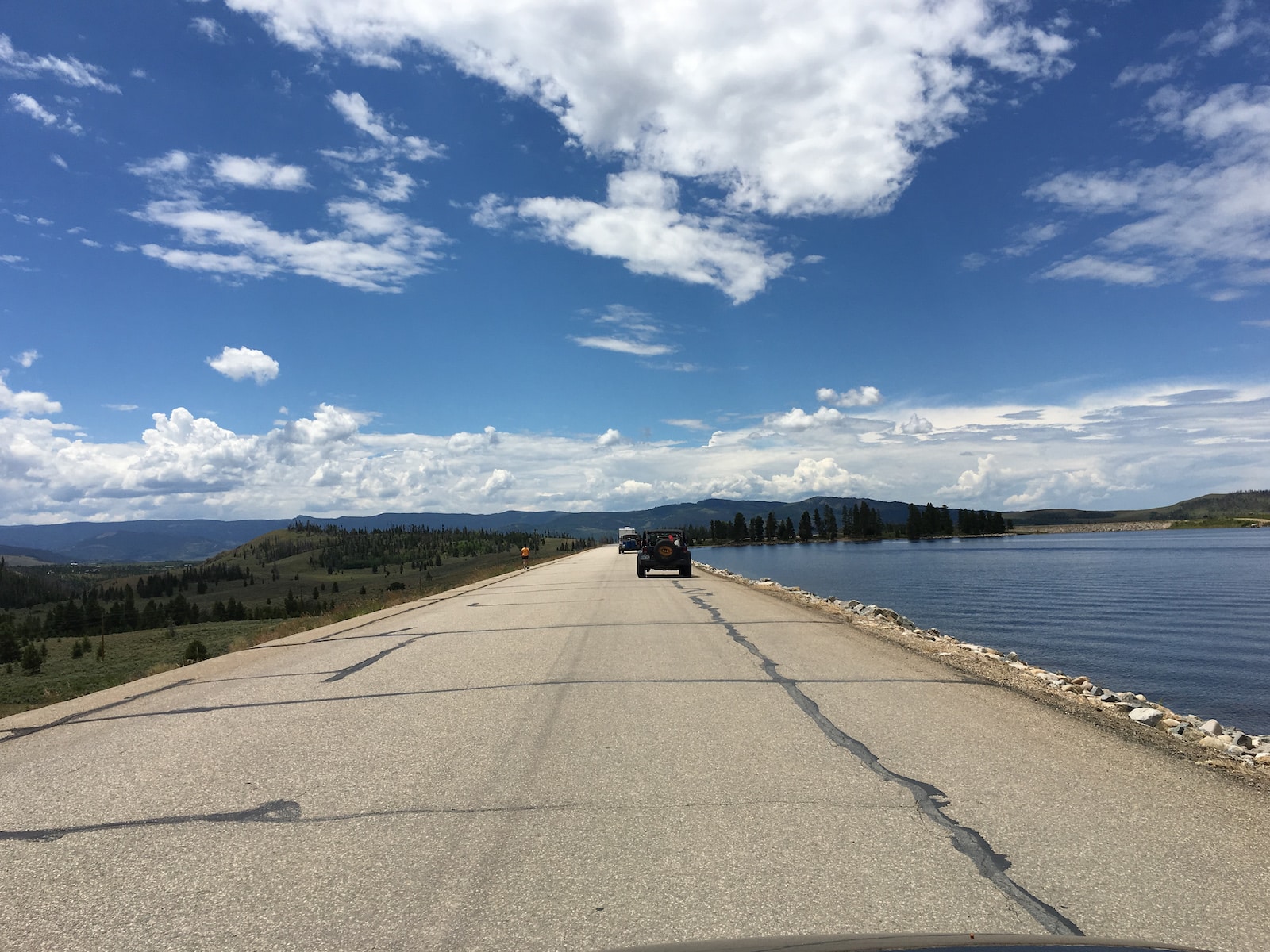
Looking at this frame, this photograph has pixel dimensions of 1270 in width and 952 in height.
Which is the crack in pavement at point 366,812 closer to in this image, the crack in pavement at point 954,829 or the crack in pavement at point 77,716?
the crack in pavement at point 954,829

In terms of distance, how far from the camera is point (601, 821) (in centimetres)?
481

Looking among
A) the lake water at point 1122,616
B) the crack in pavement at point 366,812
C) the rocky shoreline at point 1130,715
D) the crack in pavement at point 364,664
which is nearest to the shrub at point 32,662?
the crack in pavement at point 364,664

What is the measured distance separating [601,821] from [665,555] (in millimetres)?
33165

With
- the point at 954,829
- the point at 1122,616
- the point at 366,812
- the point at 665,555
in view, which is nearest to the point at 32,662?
the point at 665,555

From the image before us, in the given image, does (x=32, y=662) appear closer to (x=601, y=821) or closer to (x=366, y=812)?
(x=366, y=812)

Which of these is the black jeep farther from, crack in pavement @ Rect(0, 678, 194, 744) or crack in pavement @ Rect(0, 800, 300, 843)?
crack in pavement @ Rect(0, 800, 300, 843)

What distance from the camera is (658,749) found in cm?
645

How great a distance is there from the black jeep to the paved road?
91.6ft

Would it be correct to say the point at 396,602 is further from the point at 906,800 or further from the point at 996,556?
the point at 996,556

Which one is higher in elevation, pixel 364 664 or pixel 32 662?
pixel 364 664

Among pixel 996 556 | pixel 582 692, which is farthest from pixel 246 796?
pixel 996 556

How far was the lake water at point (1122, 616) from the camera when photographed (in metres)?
16.9

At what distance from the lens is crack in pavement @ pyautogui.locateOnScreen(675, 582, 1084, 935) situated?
3518mm

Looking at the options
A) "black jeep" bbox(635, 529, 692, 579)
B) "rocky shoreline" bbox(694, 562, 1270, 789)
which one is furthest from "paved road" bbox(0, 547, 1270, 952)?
"black jeep" bbox(635, 529, 692, 579)
